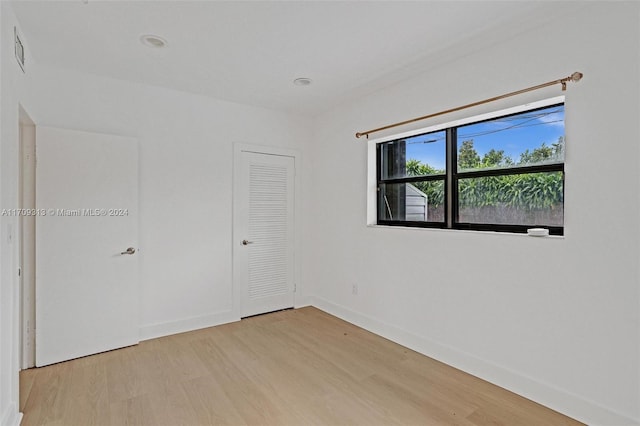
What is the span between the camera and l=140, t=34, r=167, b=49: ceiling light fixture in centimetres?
244

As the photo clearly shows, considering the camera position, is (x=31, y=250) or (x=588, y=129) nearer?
(x=588, y=129)

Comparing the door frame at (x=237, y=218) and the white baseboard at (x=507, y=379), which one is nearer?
the white baseboard at (x=507, y=379)

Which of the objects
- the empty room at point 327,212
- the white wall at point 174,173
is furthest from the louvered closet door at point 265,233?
the white wall at point 174,173

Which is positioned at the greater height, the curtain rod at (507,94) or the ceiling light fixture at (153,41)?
the ceiling light fixture at (153,41)

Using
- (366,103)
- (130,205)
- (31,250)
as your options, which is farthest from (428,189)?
(31,250)

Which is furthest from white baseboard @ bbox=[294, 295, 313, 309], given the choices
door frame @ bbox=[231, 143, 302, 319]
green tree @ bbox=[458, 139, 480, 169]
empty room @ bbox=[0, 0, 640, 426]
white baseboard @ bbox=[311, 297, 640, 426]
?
green tree @ bbox=[458, 139, 480, 169]

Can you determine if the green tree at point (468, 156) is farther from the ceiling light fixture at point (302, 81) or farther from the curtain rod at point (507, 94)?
the ceiling light fixture at point (302, 81)

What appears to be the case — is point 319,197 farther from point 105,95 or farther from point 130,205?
point 105,95

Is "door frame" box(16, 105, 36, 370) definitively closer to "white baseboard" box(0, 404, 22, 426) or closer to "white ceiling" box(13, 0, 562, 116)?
"white ceiling" box(13, 0, 562, 116)

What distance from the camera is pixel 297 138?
438 cm

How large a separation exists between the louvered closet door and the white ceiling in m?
1.10

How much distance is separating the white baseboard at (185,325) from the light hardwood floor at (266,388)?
0.16m

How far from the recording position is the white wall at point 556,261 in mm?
1914

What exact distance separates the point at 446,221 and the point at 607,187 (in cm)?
118
